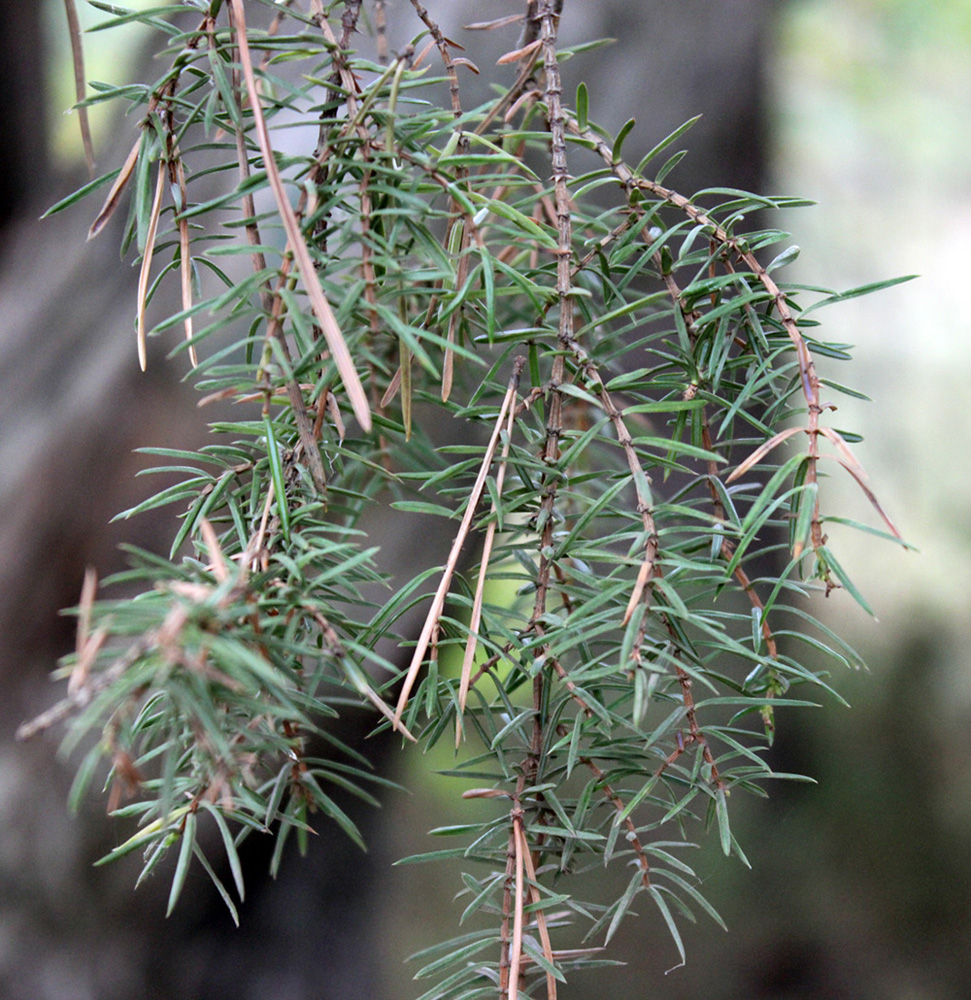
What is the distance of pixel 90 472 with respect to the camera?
780 mm

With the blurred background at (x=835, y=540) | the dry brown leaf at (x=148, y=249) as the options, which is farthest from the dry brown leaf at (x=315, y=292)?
the blurred background at (x=835, y=540)

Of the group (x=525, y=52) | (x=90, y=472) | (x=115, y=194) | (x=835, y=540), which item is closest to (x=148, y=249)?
(x=115, y=194)

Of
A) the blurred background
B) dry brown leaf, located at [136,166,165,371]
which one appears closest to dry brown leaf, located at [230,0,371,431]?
dry brown leaf, located at [136,166,165,371]

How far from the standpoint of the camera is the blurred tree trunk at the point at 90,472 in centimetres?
77

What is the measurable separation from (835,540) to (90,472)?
1103 mm

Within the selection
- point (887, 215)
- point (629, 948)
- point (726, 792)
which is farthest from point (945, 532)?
point (726, 792)

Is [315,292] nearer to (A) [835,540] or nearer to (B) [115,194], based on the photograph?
(B) [115,194]

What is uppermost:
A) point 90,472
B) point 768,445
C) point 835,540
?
point 768,445

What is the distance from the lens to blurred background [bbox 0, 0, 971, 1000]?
79 cm

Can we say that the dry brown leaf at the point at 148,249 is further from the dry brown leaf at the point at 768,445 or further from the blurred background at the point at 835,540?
the blurred background at the point at 835,540

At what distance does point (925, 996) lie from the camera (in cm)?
109

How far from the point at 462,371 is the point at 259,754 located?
27 cm

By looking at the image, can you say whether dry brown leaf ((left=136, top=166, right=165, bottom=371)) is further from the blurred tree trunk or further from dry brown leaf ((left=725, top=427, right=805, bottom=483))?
the blurred tree trunk

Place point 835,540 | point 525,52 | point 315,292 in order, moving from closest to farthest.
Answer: point 315,292
point 525,52
point 835,540
